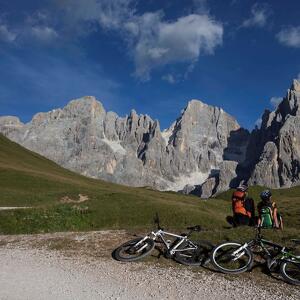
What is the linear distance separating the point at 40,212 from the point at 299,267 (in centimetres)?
3027

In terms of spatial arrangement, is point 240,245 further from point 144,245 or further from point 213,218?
point 213,218

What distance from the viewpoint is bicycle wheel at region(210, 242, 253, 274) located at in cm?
1639

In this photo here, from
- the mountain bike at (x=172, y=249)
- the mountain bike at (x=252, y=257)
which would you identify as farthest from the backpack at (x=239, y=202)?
the mountain bike at (x=252, y=257)

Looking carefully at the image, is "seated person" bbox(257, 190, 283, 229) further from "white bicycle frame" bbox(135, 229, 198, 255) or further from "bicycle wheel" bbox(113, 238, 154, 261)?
"bicycle wheel" bbox(113, 238, 154, 261)

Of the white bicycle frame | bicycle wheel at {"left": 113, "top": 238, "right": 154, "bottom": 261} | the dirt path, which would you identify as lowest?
the dirt path

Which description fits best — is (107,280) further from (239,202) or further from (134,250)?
(239,202)

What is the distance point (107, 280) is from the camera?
16.0 m

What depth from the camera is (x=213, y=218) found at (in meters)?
49.2

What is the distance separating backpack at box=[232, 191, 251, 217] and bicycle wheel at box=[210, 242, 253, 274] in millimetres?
5441

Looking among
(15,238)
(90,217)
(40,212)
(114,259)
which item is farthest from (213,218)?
(114,259)

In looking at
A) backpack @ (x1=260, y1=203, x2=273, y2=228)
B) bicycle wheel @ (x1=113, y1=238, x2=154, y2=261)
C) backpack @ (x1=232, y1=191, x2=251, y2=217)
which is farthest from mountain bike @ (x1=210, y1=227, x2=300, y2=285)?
backpack @ (x1=232, y1=191, x2=251, y2=217)

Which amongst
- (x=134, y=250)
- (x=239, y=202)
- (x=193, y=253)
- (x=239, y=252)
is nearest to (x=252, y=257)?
(x=239, y=252)

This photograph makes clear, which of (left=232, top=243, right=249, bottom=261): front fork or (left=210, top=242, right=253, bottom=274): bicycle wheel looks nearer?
(left=210, top=242, right=253, bottom=274): bicycle wheel

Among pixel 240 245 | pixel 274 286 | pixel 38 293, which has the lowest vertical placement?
pixel 38 293
